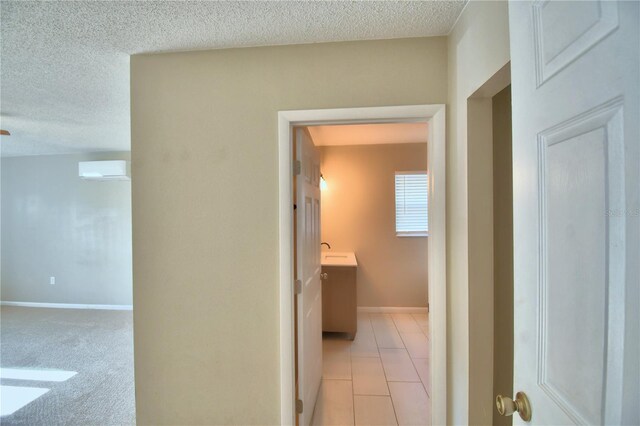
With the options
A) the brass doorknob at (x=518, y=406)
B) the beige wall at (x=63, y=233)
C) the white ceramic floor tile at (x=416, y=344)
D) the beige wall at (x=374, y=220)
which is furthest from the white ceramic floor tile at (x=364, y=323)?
the beige wall at (x=63, y=233)

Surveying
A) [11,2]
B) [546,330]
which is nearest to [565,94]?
[546,330]

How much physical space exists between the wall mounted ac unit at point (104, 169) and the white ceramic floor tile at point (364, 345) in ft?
13.7

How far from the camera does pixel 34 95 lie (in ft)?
6.90

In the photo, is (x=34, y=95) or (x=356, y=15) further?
(x=34, y=95)

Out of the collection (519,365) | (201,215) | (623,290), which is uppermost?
(201,215)

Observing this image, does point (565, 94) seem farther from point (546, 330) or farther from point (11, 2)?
point (11, 2)

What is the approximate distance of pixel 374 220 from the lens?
12.9 ft

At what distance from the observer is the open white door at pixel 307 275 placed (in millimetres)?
1605

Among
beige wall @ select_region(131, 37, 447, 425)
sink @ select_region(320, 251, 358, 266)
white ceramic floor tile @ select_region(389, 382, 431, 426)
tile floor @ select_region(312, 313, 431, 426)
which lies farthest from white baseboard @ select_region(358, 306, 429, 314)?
beige wall @ select_region(131, 37, 447, 425)

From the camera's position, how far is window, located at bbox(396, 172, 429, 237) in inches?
153

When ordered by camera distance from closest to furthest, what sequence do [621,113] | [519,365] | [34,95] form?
[621,113] < [519,365] < [34,95]

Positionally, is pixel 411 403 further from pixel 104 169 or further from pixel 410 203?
pixel 104 169

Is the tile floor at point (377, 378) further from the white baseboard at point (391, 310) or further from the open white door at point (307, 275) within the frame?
the white baseboard at point (391, 310)

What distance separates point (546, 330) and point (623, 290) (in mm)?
229
